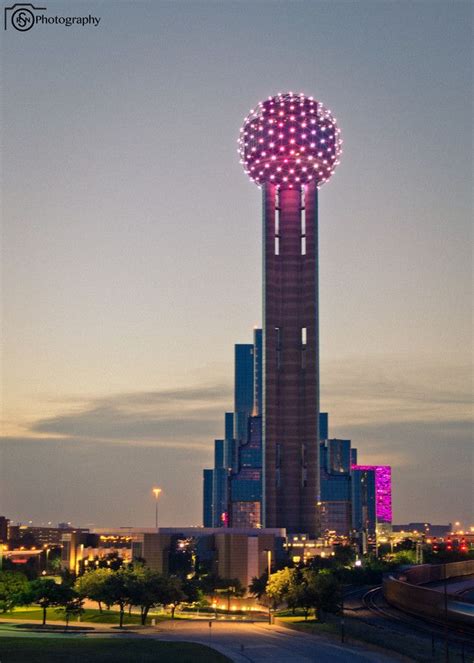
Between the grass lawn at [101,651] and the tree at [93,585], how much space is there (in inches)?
1001

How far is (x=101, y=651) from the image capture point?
97.6 m

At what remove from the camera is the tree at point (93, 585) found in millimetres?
134500

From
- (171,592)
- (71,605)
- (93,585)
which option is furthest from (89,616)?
(171,592)

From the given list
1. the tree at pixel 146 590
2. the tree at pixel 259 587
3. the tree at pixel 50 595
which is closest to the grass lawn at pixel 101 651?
the tree at pixel 146 590

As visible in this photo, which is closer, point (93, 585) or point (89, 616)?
point (93, 585)

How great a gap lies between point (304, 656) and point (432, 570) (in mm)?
102957

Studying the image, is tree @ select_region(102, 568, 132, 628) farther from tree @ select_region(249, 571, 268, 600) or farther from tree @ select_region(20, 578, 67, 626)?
tree @ select_region(249, 571, 268, 600)

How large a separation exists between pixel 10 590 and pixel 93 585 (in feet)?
62.4

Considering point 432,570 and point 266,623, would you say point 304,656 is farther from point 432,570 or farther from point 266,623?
point 432,570

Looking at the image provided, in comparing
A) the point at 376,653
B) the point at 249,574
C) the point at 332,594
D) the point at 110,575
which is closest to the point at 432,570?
the point at 249,574

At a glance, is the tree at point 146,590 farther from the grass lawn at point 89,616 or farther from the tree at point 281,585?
the tree at point 281,585

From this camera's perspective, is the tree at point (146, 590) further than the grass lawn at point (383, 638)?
Yes

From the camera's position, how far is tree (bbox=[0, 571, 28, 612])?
14750 cm

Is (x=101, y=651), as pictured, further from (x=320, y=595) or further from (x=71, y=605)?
(x=320, y=595)
